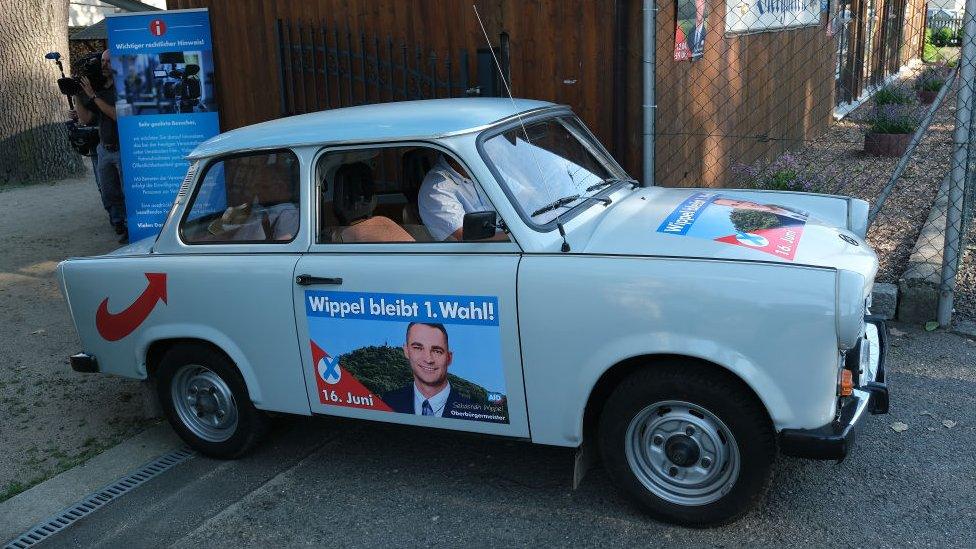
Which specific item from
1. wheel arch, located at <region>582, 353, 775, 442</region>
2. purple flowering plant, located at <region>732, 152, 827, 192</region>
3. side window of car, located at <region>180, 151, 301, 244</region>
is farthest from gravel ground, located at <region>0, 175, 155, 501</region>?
purple flowering plant, located at <region>732, 152, 827, 192</region>

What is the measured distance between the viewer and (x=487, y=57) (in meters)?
6.84

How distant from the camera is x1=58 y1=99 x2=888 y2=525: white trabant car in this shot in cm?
341

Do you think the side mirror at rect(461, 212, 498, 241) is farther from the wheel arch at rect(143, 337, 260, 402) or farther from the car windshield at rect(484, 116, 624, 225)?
the wheel arch at rect(143, 337, 260, 402)

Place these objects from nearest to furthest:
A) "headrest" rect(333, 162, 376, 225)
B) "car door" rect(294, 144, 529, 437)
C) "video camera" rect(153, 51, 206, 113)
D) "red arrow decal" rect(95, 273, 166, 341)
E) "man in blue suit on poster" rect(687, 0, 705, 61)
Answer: "car door" rect(294, 144, 529, 437) < "headrest" rect(333, 162, 376, 225) < "red arrow decal" rect(95, 273, 166, 341) < "man in blue suit on poster" rect(687, 0, 705, 61) < "video camera" rect(153, 51, 206, 113)

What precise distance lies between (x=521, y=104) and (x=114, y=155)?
243 inches

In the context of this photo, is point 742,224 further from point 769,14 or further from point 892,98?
point 892,98

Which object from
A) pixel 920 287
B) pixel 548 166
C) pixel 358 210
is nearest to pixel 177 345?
pixel 358 210

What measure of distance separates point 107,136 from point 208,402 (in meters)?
5.47

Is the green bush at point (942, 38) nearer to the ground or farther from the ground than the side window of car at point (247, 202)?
farther from the ground

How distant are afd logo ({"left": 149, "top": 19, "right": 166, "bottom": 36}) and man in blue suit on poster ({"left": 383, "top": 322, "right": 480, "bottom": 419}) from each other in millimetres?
5162

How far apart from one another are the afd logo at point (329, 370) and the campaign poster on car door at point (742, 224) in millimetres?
1615

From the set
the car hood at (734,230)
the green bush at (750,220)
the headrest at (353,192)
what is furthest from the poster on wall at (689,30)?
the headrest at (353,192)

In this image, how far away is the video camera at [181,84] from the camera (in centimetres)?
794

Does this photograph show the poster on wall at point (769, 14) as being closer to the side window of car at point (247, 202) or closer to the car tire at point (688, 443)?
the side window of car at point (247, 202)
